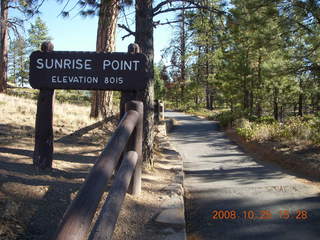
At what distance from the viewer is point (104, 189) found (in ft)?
7.04

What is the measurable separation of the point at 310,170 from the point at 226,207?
324 centimetres

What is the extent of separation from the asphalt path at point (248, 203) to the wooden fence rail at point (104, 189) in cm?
133

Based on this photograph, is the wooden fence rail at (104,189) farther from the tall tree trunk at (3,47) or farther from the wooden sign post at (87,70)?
the tall tree trunk at (3,47)

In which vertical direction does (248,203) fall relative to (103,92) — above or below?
below

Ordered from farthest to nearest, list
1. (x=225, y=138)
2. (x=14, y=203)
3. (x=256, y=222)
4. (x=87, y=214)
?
(x=225, y=138), (x=256, y=222), (x=14, y=203), (x=87, y=214)

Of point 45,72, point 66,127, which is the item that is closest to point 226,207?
point 45,72

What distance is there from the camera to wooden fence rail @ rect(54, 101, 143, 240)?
64.8 inches

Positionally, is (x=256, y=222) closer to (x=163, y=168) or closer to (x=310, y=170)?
(x=163, y=168)

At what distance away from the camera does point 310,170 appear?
6.88m

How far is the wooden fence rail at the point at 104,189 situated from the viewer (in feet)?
5.40

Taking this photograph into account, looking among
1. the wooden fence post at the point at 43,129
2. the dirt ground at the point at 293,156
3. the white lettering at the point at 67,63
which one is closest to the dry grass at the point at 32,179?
the wooden fence post at the point at 43,129
